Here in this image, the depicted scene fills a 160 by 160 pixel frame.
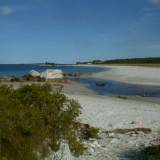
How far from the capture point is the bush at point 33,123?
23.4 ft

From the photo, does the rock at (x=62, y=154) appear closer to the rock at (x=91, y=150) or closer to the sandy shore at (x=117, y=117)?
the rock at (x=91, y=150)

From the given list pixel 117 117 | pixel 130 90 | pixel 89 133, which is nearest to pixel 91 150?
pixel 89 133

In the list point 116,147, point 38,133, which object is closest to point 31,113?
point 38,133

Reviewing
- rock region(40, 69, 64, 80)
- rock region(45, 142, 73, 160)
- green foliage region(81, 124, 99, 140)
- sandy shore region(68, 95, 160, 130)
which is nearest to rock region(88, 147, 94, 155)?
rock region(45, 142, 73, 160)

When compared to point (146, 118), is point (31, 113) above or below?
above

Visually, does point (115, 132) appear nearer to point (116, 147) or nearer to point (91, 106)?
point (116, 147)

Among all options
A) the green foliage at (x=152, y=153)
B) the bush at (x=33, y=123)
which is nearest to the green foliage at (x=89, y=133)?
the bush at (x=33, y=123)

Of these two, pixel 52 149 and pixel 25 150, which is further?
pixel 52 149

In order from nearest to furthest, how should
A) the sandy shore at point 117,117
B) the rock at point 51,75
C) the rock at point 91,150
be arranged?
1. the rock at point 91,150
2. the sandy shore at point 117,117
3. the rock at point 51,75

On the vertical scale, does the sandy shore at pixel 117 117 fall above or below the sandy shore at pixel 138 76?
above

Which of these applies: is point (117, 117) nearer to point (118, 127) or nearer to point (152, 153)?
point (118, 127)

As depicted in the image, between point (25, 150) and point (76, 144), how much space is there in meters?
1.82

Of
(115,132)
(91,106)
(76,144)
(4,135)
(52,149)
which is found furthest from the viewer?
(91,106)

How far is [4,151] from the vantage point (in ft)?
23.3
